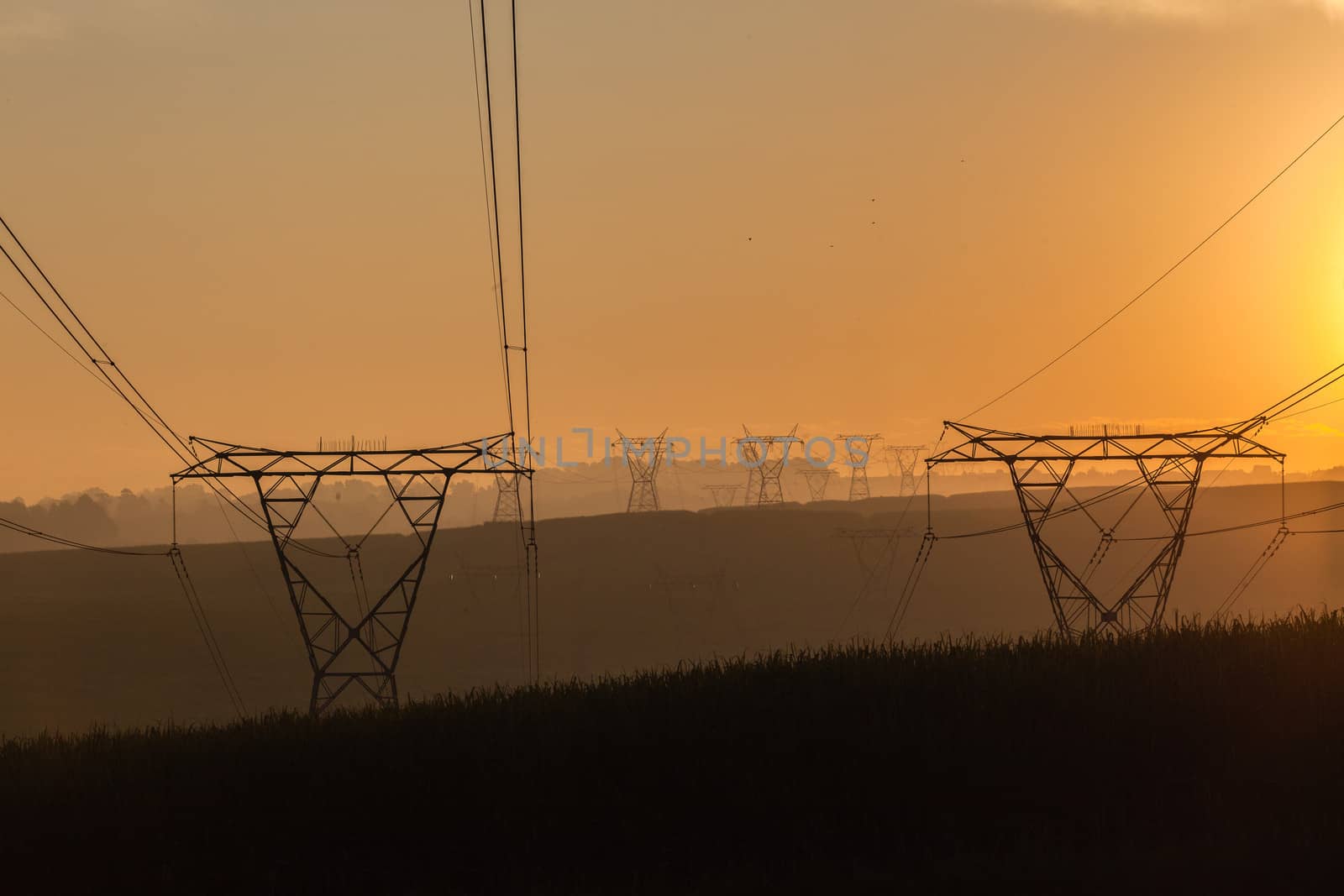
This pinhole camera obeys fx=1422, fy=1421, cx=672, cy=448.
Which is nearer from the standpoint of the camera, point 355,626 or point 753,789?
point 753,789

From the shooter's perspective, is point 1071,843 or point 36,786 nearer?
point 1071,843

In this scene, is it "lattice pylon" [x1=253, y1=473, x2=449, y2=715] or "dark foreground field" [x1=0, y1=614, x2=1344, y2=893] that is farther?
"lattice pylon" [x1=253, y1=473, x2=449, y2=715]

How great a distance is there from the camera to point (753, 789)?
19359 millimetres

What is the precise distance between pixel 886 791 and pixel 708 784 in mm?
2443

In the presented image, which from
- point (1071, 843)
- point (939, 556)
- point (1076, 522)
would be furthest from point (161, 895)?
point (1076, 522)

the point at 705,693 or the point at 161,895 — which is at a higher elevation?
the point at 705,693

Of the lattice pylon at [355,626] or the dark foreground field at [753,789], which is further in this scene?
the lattice pylon at [355,626]

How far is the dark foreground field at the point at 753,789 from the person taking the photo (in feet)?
56.9

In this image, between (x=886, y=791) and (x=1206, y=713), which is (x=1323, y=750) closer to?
(x=1206, y=713)

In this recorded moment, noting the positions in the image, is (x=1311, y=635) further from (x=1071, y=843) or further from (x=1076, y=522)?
(x=1076, y=522)

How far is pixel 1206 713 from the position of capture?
856 inches

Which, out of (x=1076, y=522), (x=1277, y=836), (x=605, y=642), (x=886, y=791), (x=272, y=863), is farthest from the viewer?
(x=1076, y=522)

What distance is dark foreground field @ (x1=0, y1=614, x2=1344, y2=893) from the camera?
17.3 meters

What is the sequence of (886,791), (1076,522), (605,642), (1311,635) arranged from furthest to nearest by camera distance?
(1076,522), (605,642), (1311,635), (886,791)
